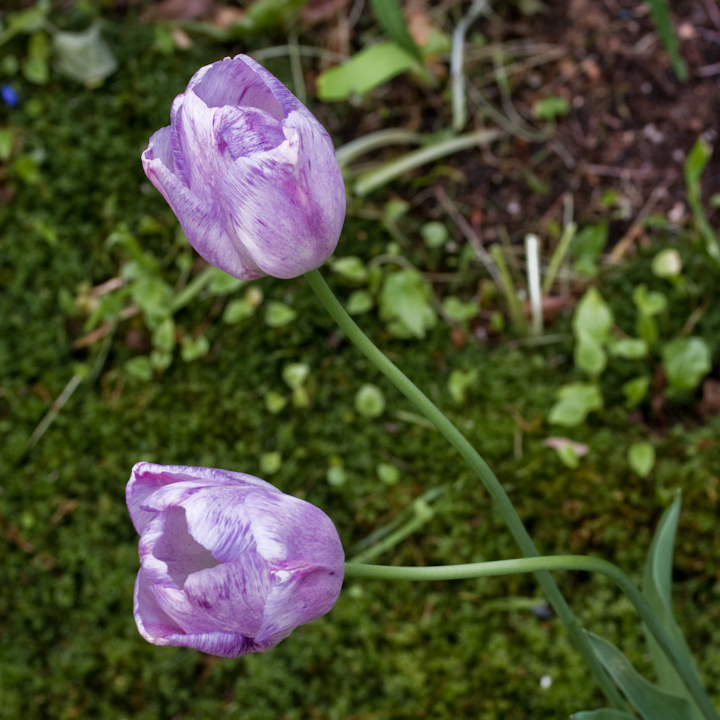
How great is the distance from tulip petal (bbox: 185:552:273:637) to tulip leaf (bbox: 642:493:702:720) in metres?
0.44

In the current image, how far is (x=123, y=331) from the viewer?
1459 millimetres

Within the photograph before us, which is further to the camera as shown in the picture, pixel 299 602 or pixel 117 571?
pixel 117 571

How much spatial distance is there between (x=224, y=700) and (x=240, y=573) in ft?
2.65

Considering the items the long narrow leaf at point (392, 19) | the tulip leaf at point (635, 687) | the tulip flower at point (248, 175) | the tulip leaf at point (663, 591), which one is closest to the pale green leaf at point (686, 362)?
the tulip leaf at point (663, 591)

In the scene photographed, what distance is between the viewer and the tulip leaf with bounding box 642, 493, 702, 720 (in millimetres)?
748

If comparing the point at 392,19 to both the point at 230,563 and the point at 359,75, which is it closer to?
the point at 359,75

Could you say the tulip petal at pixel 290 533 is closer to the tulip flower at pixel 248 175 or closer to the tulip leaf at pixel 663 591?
→ the tulip flower at pixel 248 175

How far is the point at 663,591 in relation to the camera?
0.77 m

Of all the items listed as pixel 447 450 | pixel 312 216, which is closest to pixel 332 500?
pixel 447 450

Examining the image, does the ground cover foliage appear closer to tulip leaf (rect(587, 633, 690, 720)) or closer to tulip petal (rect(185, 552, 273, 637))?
tulip leaf (rect(587, 633, 690, 720))

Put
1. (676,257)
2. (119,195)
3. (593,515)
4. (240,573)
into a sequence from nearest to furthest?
(240,573), (593,515), (676,257), (119,195)

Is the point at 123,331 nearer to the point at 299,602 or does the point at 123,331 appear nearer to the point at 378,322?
the point at 378,322

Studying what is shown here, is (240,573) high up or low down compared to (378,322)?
up

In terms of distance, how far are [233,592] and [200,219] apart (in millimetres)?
245
